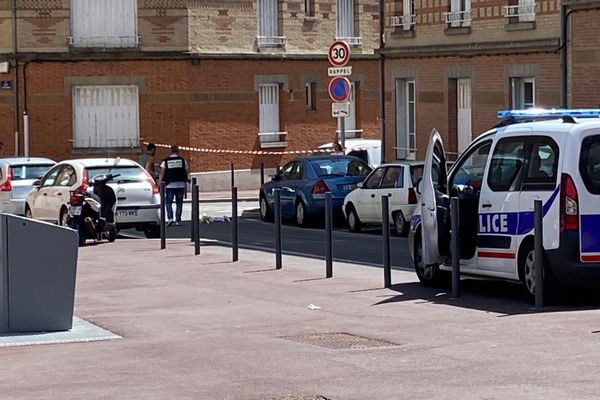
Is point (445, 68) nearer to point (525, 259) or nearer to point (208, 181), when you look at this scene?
point (208, 181)

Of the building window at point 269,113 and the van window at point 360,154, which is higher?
the building window at point 269,113

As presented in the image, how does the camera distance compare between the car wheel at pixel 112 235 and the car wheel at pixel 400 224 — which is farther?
the car wheel at pixel 400 224

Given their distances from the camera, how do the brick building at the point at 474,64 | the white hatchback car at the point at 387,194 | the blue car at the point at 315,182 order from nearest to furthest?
the white hatchback car at the point at 387,194 → the brick building at the point at 474,64 → the blue car at the point at 315,182

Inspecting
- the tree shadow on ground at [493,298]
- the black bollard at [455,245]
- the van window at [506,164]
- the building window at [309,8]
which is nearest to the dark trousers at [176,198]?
the tree shadow on ground at [493,298]

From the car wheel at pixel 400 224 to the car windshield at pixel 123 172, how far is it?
4.52 meters

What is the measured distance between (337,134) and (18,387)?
113 ft

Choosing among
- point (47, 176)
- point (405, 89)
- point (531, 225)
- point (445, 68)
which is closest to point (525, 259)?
point (531, 225)

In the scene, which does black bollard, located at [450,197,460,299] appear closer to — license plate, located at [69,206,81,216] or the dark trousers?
license plate, located at [69,206,81,216]

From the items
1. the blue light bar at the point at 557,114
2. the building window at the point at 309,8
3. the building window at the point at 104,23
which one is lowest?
the blue light bar at the point at 557,114

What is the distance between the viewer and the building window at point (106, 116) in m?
41.8

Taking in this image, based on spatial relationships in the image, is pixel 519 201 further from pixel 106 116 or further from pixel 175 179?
pixel 106 116

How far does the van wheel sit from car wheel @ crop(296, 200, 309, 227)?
47.4 feet

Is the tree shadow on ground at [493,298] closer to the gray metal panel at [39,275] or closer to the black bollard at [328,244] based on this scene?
the black bollard at [328,244]

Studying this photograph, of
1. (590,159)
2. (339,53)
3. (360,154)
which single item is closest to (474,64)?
(339,53)
